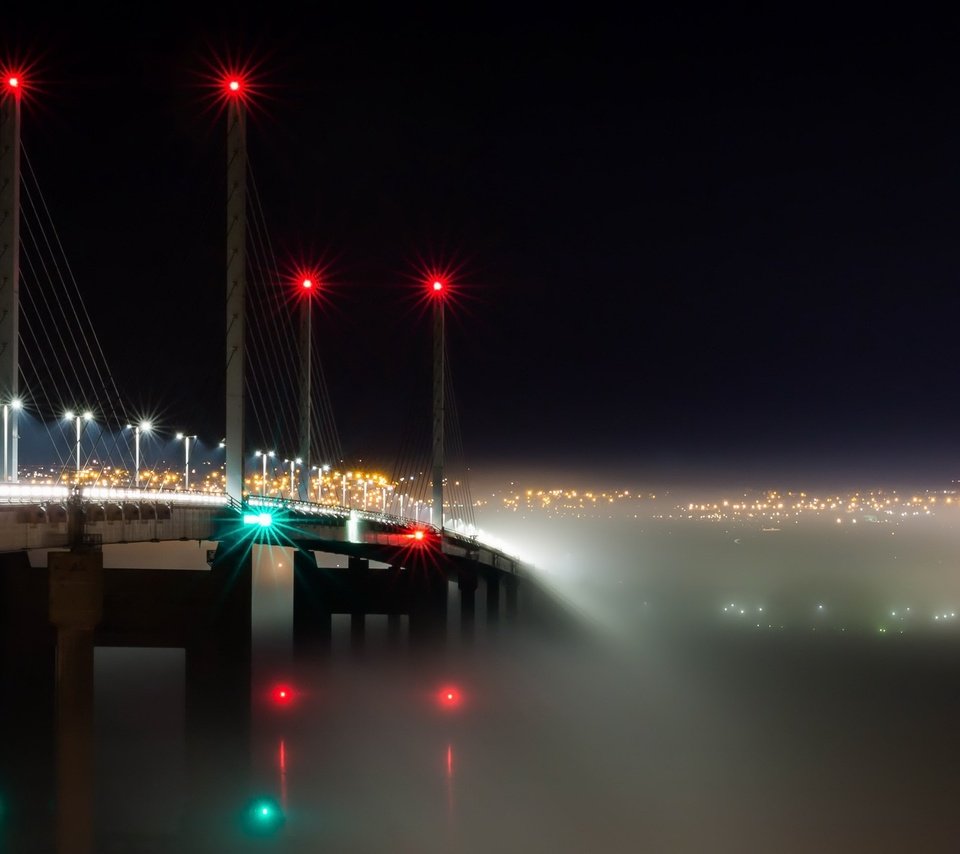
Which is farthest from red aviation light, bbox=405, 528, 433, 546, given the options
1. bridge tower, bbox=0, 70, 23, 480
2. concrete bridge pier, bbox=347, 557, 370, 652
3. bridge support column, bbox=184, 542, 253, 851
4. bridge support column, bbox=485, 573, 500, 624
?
bridge tower, bbox=0, 70, 23, 480

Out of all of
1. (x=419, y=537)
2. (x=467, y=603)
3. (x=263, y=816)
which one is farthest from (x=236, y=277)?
(x=467, y=603)

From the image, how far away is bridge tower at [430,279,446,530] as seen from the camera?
6544 cm

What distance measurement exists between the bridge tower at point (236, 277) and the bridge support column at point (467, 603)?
31.0m

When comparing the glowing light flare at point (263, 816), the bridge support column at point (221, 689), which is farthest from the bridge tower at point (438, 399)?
the glowing light flare at point (263, 816)

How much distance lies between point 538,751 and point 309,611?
20.4 metres

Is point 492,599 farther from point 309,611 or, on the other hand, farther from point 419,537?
point 309,611

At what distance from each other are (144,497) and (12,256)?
771 centimetres

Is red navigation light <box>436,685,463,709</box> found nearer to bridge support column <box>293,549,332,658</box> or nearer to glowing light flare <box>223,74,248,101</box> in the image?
bridge support column <box>293,549,332,658</box>

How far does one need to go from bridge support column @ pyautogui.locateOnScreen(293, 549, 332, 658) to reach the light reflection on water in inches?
50.3

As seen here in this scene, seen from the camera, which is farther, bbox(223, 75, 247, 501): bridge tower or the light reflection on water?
bbox(223, 75, 247, 501): bridge tower

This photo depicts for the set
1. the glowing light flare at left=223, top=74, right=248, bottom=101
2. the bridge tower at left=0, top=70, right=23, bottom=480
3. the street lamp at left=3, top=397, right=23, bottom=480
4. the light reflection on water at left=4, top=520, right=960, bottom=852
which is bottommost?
the light reflection on water at left=4, top=520, right=960, bottom=852

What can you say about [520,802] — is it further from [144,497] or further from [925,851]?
[144,497]

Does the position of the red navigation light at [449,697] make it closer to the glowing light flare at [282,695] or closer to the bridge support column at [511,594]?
the glowing light flare at [282,695]

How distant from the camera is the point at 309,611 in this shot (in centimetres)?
5816
